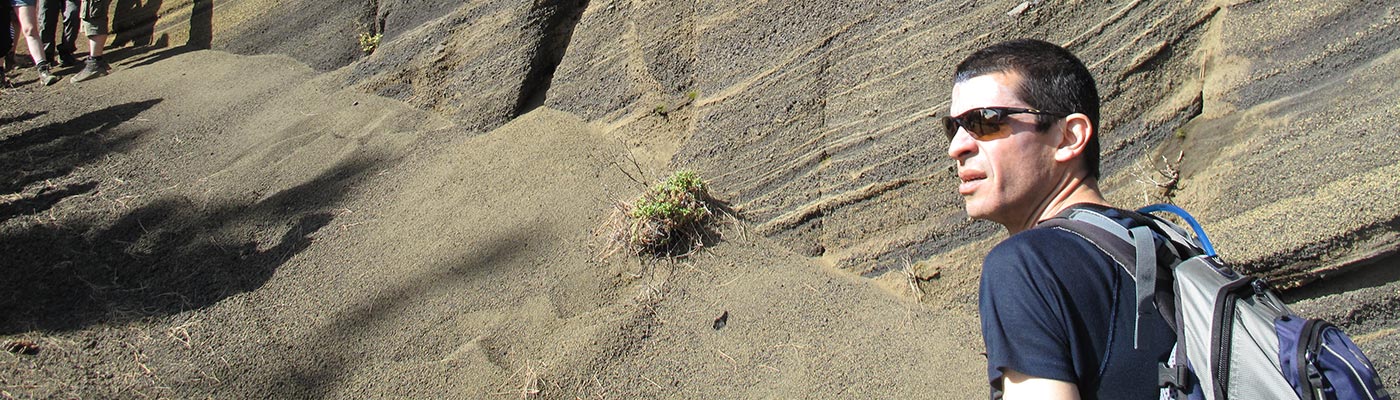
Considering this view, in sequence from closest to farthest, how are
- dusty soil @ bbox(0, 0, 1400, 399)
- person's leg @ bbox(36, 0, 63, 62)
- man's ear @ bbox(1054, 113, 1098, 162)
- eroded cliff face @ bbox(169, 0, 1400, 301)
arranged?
1. man's ear @ bbox(1054, 113, 1098, 162)
2. eroded cliff face @ bbox(169, 0, 1400, 301)
3. dusty soil @ bbox(0, 0, 1400, 399)
4. person's leg @ bbox(36, 0, 63, 62)

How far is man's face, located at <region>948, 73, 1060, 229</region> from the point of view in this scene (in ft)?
6.53

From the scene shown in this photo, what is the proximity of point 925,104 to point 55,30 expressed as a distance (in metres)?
7.30

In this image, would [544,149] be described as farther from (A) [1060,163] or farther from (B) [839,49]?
(A) [1060,163]

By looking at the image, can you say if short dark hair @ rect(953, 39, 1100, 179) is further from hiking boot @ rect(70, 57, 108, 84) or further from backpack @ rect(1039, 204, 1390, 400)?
hiking boot @ rect(70, 57, 108, 84)

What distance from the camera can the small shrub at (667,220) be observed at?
4.54 metres

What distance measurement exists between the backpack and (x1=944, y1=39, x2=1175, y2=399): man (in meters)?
0.03

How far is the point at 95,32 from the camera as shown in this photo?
25.5 feet

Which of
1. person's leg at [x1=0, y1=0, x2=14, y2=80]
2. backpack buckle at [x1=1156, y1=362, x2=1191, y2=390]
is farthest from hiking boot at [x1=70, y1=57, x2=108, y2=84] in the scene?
backpack buckle at [x1=1156, y1=362, x2=1191, y2=390]

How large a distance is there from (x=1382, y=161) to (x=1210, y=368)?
2.38 meters

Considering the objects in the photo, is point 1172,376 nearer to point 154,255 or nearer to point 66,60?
point 154,255

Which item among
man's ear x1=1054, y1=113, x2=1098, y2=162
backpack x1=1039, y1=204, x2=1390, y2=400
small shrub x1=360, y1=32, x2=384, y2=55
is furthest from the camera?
small shrub x1=360, y1=32, x2=384, y2=55

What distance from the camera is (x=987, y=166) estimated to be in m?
2.03

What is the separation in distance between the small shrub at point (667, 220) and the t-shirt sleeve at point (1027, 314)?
2871mm

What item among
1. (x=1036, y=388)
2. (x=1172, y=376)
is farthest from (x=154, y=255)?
(x=1172, y=376)
